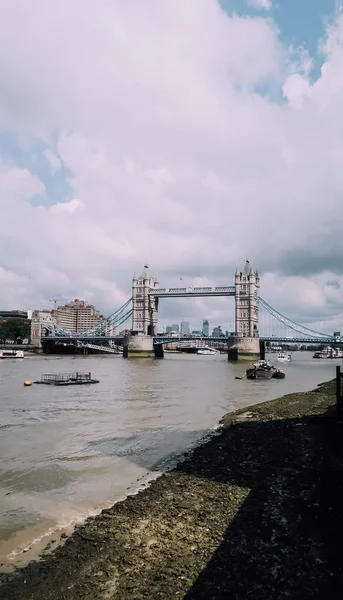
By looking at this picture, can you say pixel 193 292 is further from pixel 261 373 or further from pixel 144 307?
pixel 261 373

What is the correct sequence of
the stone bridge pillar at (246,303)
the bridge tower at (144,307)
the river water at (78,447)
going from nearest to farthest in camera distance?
the river water at (78,447) → the stone bridge pillar at (246,303) → the bridge tower at (144,307)

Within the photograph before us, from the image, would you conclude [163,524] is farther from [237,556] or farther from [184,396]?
[184,396]

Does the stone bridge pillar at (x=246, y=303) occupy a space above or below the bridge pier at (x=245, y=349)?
above

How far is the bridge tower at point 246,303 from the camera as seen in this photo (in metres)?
138

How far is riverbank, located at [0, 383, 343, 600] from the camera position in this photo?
691cm

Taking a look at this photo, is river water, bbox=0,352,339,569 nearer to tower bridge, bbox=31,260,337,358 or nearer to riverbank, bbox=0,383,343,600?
riverbank, bbox=0,383,343,600

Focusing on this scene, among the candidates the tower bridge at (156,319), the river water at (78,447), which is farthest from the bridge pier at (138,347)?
the river water at (78,447)

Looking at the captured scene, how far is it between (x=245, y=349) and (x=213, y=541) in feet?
360

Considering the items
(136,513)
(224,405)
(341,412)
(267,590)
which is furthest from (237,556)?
(224,405)

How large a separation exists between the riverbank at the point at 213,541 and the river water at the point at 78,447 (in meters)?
1.18

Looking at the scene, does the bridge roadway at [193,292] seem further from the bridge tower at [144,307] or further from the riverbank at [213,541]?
the riverbank at [213,541]

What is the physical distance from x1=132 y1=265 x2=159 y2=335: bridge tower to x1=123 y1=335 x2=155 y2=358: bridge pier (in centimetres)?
1940

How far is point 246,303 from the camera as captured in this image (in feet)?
461

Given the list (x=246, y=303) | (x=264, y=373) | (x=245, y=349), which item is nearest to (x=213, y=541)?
(x=264, y=373)
